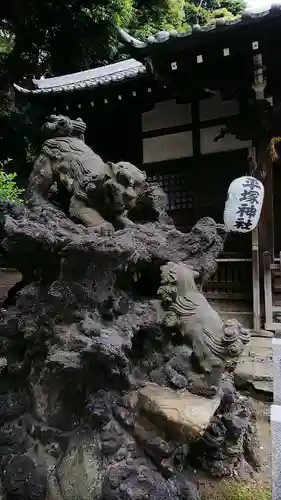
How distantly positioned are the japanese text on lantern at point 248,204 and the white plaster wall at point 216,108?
185 cm

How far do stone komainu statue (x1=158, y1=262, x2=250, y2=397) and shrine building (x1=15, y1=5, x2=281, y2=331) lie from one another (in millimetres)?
3815

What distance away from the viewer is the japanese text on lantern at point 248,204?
19.3 ft

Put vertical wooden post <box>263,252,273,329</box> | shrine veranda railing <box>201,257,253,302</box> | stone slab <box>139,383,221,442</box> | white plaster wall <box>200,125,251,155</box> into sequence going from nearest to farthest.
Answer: stone slab <box>139,383,221,442</box>
vertical wooden post <box>263,252,273,329</box>
shrine veranda railing <box>201,257,253,302</box>
white plaster wall <box>200,125,251,155</box>

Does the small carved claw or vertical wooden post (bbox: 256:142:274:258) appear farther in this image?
vertical wooden post (bbox: 256:142:274:258)

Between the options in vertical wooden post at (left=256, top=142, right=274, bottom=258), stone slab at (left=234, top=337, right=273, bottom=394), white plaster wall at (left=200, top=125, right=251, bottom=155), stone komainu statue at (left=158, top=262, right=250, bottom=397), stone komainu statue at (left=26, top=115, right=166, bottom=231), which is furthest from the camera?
white plaster wall at (left=200, top=125, right=251, bottom=155)

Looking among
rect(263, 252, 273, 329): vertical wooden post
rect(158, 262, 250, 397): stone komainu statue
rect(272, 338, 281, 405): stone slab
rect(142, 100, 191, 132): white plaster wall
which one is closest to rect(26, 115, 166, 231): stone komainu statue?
rect(158, 262, 250, 397): stone komainu statue

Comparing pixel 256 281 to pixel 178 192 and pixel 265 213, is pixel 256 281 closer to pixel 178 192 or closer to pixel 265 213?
pixel 265 213

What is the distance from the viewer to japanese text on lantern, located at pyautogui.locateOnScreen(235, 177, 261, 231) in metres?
5.87

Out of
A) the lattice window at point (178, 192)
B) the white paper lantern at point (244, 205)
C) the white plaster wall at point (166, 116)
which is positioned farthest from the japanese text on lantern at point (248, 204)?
the white plaster wall at point (166, 116)

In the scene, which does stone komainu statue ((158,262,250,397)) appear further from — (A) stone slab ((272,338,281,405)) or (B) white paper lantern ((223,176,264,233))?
(B) white paper lantern ((223,176,264,233))

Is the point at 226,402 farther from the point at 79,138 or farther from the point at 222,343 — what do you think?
the point at 79,138

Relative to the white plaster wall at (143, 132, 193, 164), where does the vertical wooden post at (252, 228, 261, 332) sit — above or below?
below

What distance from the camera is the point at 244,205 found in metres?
5.94

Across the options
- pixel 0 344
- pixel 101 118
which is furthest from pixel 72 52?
pixel 0 344
